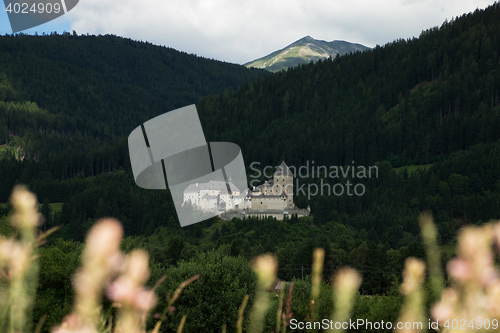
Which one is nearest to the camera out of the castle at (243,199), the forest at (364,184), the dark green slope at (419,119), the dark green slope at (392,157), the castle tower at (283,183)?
the forest at (364,184)

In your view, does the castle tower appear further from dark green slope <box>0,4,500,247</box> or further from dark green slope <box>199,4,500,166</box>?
dark green slope <box>199,4,500,166</box>

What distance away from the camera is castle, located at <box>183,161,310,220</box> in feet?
346

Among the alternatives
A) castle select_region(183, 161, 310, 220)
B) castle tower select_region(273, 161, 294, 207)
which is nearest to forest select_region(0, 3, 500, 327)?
castle tower select_region(273, 161, 294, 207)

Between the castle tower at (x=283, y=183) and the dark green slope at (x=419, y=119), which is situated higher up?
the dark green slope at (x=419, y=119)

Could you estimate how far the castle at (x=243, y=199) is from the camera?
4156 inches

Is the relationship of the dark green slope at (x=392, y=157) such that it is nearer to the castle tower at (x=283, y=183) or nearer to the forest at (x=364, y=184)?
the forest at (x=364, y=184)

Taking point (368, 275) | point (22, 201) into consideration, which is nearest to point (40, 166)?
point (368, 275)

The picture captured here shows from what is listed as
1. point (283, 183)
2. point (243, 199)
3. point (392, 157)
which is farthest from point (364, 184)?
point (243, 199)

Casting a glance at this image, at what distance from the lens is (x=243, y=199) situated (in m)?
110

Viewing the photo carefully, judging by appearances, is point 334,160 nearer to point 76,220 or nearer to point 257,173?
point 257,173

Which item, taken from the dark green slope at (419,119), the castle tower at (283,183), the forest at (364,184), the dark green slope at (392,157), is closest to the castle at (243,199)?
the castle tower at (283,183)

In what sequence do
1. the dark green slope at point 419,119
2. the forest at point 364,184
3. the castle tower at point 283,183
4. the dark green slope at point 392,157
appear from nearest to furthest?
the forest at point 364,184 → the dark green slope at point 392,157 → the castle tower at point 283,183 → the dark green slope at point 419,119

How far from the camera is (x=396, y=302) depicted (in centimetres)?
3123

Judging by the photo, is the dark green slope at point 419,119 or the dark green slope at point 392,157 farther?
the dark green slope at point 419,119
